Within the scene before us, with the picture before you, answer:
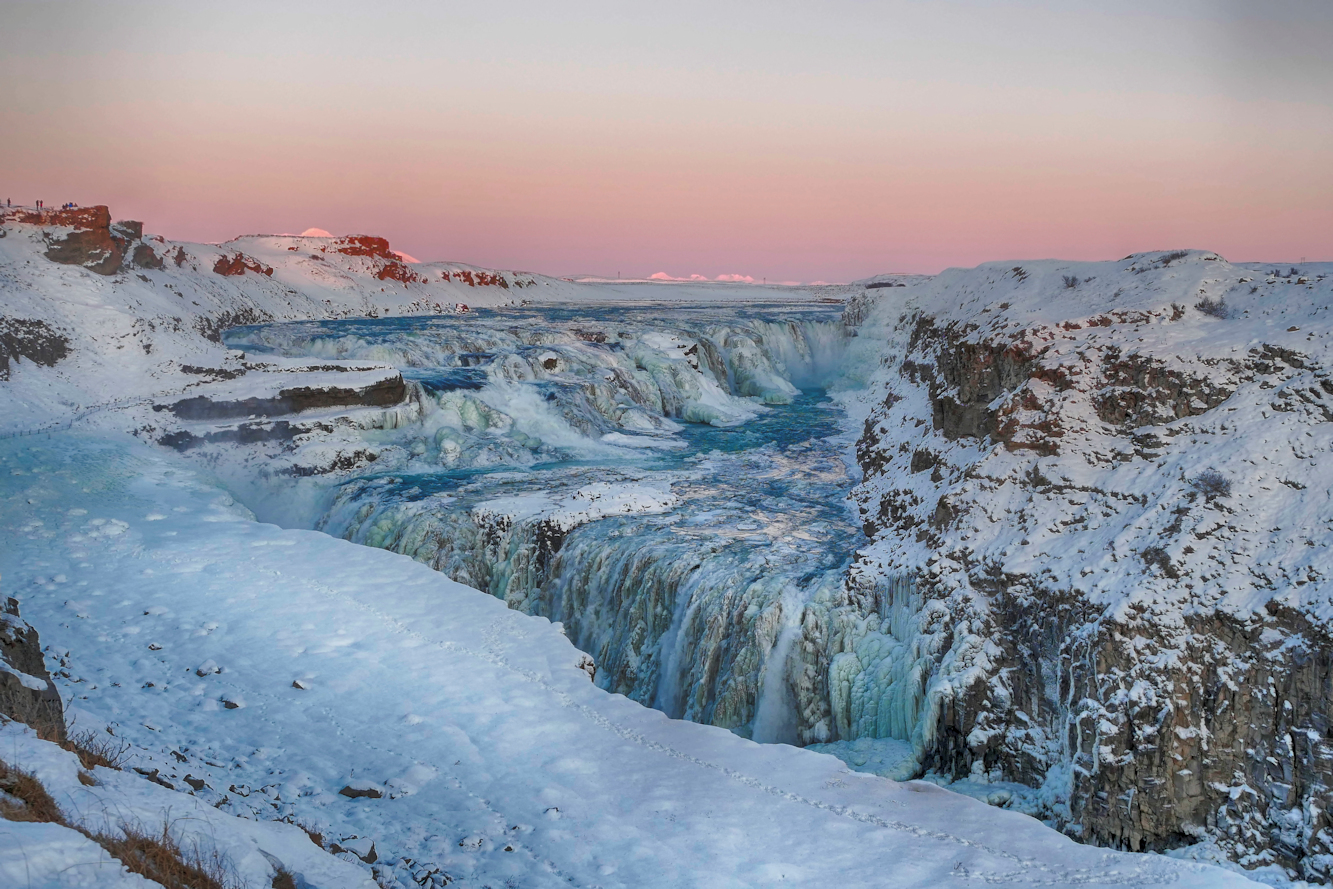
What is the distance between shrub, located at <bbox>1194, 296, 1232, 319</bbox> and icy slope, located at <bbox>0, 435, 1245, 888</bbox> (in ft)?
29.8

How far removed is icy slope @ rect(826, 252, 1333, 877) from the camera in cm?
928

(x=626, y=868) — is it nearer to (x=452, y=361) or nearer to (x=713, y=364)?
(x=452, y=361)

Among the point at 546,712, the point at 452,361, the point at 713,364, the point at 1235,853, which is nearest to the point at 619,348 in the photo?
the point at 713,364

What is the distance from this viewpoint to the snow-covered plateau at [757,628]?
7.46 m

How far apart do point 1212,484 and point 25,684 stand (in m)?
12.2

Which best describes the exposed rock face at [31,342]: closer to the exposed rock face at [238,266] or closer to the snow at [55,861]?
the snow at [55,861]

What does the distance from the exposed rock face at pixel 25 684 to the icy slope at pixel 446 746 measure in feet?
2.55

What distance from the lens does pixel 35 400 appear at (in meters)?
23.5

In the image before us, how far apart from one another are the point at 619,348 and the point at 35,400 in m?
18.0

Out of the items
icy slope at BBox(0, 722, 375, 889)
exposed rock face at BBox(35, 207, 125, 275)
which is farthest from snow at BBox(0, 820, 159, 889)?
exposed rock face at BBox(35, 207, 125, 275)

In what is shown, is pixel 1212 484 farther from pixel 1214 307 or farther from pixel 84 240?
pixel 84 240

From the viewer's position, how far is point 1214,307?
13.6 meters

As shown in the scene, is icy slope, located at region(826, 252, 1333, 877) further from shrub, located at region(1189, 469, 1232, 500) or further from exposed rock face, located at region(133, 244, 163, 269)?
exposed rock face, located at region(133, 244, 163, 269)

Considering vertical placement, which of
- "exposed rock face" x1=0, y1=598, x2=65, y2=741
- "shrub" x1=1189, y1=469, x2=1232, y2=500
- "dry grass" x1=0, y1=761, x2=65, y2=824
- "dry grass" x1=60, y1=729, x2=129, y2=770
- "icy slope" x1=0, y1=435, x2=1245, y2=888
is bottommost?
"icy slope" x1=0, y1=435, x2=1245, y2=888
